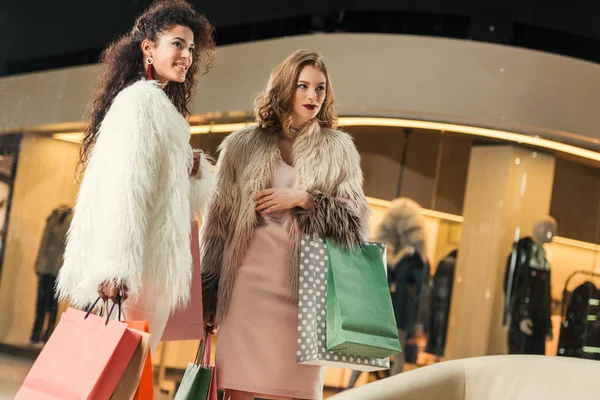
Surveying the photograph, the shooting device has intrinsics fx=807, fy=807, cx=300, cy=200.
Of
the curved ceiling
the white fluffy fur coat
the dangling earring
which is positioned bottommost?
the white fluffy fur coat

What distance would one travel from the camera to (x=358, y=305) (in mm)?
2568

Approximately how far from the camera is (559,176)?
21.0 feet

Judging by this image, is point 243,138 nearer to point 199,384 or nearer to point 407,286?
point 199,384

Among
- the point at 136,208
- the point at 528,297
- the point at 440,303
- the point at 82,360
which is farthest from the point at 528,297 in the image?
the point at 82,360

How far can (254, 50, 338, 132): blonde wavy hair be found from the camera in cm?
282

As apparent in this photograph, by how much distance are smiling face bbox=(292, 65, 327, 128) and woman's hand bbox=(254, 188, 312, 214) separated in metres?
0.31

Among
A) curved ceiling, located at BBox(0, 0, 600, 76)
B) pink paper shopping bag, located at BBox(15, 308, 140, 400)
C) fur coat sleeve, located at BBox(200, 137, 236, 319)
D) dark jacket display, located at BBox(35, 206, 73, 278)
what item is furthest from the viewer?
curved ceiling, located at BBox(0, 0, 600, 76)

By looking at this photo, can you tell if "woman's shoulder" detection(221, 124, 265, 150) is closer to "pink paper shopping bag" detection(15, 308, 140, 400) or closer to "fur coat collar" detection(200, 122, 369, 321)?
"fur coat collar" detection(200, 122, 369, 321)

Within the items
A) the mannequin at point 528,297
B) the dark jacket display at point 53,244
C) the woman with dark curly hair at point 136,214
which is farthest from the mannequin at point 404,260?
the woman with dark curly hair at point 136,214

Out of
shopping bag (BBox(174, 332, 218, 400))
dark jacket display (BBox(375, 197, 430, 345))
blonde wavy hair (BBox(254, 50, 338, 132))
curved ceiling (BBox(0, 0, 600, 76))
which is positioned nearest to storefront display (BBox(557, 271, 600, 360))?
dark jacket display (BBox(375, 197, 430, 345))

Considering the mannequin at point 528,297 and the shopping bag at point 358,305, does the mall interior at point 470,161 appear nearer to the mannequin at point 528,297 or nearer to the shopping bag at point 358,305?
the mannequin at point 528,297

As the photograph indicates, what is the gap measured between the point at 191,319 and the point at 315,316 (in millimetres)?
397

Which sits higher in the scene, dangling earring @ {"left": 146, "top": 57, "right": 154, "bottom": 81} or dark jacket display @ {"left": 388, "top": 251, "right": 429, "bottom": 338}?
dangling earring @ {"left": 146, "top": 57, "right": 154, "bottom": 81}

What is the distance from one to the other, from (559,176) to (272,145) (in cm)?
422
